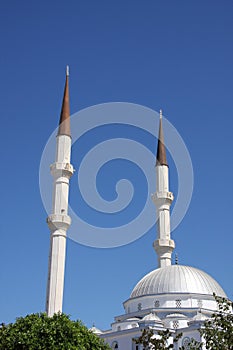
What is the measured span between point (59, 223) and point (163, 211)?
9443 mm

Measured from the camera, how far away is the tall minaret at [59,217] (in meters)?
Result: 30.1

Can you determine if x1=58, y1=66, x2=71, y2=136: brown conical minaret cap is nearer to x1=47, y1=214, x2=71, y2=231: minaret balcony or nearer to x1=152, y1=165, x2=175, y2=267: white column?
x1=47, y1=214, x2=71, y2=231: minaret balcony

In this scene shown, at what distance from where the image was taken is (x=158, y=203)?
38750 mm

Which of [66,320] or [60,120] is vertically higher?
[60,120]

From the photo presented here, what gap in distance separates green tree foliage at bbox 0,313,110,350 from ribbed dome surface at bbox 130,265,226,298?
43.4 ft

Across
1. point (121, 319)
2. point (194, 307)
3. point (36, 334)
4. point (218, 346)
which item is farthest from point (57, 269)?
point (218, 346)

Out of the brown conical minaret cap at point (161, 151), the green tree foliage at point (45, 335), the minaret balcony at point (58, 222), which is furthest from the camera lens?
the brown conical minaret cap at point (161, 151)

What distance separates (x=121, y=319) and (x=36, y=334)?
46.8ft

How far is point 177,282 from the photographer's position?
33.8 m

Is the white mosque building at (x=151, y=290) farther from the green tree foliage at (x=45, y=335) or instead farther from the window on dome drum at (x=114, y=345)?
the green tree foliage at (x=45, y=335)

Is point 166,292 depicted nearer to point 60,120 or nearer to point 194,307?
point 194,307

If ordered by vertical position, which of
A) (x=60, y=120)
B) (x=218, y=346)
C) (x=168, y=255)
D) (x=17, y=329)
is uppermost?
(x=60, y=120)

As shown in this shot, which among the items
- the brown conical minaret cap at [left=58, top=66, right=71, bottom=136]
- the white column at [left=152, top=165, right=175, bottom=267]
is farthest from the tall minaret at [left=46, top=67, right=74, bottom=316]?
the white column at [left=152, top=165, right=175, bottom=267]

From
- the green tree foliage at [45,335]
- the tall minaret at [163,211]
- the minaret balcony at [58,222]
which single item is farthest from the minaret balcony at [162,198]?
the green tree foliage at [45,335]
